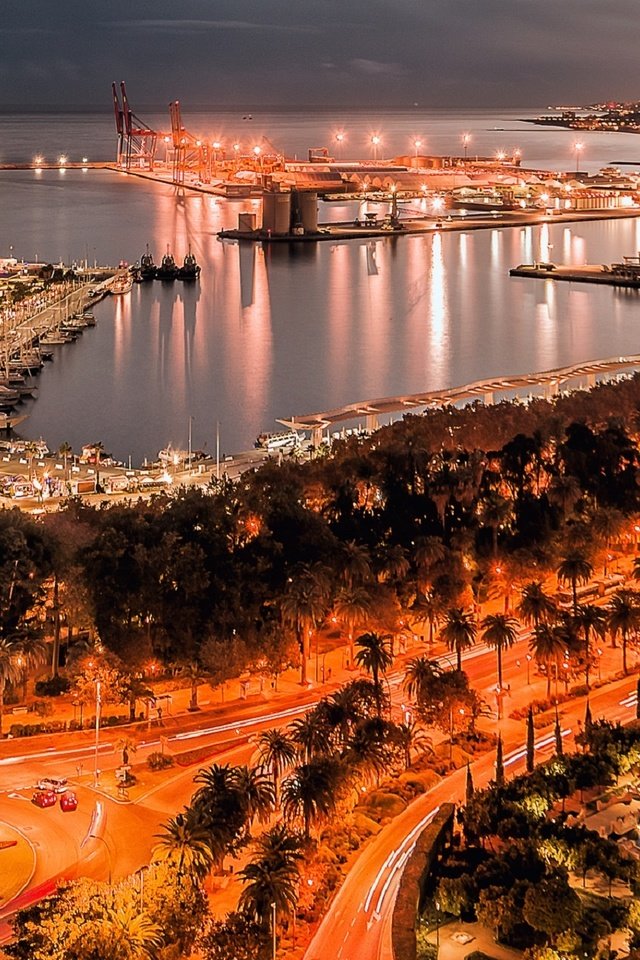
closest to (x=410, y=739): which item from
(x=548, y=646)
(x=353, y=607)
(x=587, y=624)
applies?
(x=548, y=646)

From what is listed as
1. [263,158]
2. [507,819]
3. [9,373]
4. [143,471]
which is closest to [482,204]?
[263,158]

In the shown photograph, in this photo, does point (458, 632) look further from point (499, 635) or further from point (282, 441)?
point (282, 441)

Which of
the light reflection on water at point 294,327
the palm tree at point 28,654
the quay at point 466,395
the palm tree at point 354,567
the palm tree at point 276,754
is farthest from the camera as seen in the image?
the light reflection on water at point 294,327

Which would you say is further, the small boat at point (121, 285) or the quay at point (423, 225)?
the quay at point (423, 225)

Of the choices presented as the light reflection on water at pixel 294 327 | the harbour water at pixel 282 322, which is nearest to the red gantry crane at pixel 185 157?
the harbour water at pixel 282 322

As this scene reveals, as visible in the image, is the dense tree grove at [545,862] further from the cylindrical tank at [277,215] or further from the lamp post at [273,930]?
the cylindrical tank at [277,215]

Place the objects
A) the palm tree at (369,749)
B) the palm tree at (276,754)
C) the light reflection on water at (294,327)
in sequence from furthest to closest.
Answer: the light reflection on water at (294,327) → the palm tree at (369,749) → the palm tree at (276,754)

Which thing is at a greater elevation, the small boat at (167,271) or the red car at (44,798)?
the small boat at (167,271)
